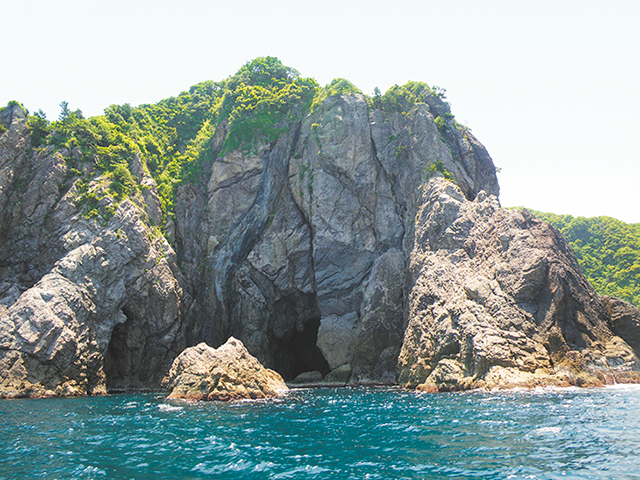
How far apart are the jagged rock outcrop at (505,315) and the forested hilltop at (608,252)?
42.2m

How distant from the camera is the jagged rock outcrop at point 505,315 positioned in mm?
27719

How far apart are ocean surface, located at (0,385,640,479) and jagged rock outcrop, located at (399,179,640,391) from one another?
608cm

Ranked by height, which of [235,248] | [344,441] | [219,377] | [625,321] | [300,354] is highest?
[235,248]

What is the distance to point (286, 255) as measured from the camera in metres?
48.8

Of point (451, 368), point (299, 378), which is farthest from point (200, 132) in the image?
point (451, 368)

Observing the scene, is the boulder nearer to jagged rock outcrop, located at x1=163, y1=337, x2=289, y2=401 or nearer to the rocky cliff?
the rocky cliff

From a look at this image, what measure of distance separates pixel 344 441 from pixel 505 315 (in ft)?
67.0

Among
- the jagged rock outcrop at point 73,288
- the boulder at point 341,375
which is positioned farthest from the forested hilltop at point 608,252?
the jagged rock outcrop at point 73,288

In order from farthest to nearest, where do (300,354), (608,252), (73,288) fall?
(608,252) < (300,354) < (73,288)

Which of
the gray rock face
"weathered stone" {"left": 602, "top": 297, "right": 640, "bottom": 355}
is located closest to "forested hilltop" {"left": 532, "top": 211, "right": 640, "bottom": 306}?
the gray rock face

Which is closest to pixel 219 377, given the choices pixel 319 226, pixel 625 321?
pixel 319 226

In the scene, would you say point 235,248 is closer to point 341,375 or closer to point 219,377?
point 341,375

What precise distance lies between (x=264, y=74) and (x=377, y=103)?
723 inches

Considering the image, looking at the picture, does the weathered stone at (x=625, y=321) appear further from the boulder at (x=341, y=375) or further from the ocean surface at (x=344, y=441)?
the boulder at (x=341, y=375)
